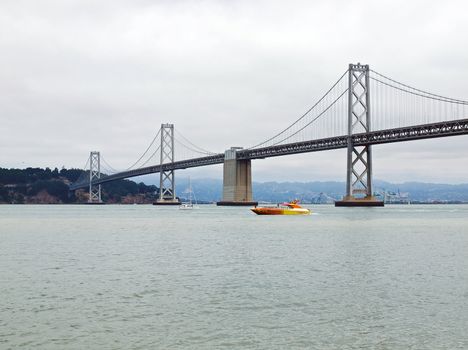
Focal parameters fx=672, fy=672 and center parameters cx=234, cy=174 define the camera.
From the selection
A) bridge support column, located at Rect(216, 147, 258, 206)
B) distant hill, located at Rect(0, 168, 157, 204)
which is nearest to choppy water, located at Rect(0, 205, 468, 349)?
bridge support column, located at Rect(216, 147, 258, 206)

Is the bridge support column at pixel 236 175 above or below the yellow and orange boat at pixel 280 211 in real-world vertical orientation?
above

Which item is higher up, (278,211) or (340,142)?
(340,142)

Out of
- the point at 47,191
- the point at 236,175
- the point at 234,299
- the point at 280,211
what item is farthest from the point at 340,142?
the point at 47,191

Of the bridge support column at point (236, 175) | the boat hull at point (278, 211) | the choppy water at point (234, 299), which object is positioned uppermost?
the bridge support column at point (236, 175)

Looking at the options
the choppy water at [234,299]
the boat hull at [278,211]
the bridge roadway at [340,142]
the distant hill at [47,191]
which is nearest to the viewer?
the choppy water at [234,299]

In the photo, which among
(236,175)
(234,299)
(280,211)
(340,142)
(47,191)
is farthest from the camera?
(47,191)

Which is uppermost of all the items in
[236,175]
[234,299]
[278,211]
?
[236,175]

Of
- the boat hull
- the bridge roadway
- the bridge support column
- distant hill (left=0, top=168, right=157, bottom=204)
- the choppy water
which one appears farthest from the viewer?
distant hill (left=0, top=168, right=157, bottom=204)

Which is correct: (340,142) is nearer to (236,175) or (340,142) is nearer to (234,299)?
(236,175)

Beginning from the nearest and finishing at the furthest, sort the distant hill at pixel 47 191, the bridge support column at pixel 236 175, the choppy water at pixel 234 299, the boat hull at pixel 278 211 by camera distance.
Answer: the choppy water at pixel 234 299
the boat hull at pixel 278 211
the bridge support column at pixel 236 175
the distant hill at pixel 47 191

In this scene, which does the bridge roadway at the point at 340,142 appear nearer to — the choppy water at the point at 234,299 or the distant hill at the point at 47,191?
the choppy water at the point at 234,299

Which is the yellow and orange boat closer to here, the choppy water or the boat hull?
the boat hull

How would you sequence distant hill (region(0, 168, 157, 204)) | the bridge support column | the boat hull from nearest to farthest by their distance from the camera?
the boat hull → the bridge support column → distant hill (region(0, 168, 157, 204))

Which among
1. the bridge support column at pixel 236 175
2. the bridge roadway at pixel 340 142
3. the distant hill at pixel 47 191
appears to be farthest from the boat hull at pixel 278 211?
the distant hill at pixel 47 191
